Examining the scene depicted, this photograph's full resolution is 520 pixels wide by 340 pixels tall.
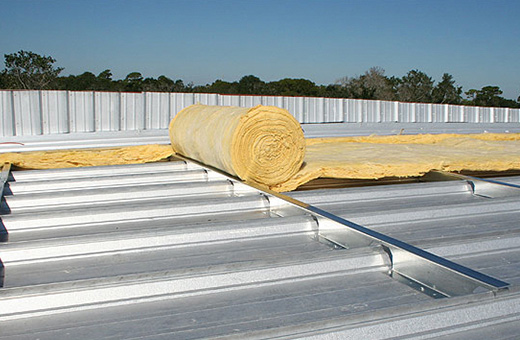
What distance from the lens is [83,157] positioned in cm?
553

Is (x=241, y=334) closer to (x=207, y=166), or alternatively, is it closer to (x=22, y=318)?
(x=22, y=318)

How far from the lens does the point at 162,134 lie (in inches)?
390

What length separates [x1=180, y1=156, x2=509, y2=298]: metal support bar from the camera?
2.01 m

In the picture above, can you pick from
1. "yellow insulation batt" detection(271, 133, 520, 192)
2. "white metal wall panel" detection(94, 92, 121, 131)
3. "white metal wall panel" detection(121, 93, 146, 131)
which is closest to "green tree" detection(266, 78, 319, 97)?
"white metal wall panel" detection(121, 93, 146, 131)

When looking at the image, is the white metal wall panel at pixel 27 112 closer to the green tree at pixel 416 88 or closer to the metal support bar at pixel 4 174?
the metal support bar at pixel 4 174

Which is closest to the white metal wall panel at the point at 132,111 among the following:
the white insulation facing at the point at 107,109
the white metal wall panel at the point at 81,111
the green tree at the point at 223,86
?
the white insulation facing at the point at 107,109

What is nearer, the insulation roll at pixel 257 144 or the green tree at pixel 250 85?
the insulation roll at pixel 257 144

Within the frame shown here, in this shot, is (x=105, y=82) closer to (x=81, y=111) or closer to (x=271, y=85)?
(x=271, y=85)

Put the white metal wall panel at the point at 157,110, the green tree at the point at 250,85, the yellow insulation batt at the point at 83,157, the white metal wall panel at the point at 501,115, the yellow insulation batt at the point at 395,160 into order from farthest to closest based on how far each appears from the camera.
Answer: the green tree at the point at 250,85 → the white metal wall panel at the point at 501,115 → the white metal wall panel at the point at 157,110 → the yellow insulation batt at the point at 83,157 → the yellow insulation batt at the point at 395,160

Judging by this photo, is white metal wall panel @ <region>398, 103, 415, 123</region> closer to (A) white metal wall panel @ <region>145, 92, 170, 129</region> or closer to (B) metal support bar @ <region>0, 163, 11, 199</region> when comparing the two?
(A) white metal wall panel @ <region>145, 92, 170, 129</region>

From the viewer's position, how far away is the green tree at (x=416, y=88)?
166ft

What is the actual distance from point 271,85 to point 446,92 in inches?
686

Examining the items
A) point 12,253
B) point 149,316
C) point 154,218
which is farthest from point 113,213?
point 149,316

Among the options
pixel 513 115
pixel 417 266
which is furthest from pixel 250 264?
pixel 513 115
